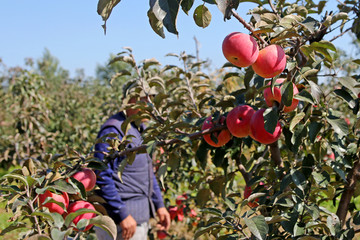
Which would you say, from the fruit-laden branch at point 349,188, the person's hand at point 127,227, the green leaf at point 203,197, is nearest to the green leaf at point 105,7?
the fruit-laden branch at point 349,188

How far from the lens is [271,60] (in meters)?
1.03

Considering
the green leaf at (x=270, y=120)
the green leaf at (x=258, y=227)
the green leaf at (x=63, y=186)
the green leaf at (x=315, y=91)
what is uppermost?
the green leaf at (x=315, y=91)

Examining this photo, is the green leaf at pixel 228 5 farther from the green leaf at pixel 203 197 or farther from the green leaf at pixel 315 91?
the green leaf at pixel 203 197

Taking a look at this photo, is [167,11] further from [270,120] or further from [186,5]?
[270,120]

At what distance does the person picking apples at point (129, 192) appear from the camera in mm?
2416

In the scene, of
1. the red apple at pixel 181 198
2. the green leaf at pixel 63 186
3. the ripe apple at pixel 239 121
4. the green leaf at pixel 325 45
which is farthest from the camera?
the red apple at pixel 181 198

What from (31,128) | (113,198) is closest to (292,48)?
(113,198)

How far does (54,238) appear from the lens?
2.86 ft

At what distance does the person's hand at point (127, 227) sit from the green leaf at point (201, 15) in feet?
5.81

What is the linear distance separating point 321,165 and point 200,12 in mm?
709

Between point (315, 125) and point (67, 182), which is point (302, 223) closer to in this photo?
point (315, 125)

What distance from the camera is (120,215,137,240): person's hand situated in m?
2.46

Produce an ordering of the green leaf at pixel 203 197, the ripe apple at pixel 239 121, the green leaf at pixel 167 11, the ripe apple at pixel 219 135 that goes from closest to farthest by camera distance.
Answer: the green leaf at pixel 167 11
the ripe apple at pixel 239 121
the ripe apple at pixel 219 135
the green leaf at pixel 203 197

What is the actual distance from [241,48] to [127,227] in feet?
5.85
